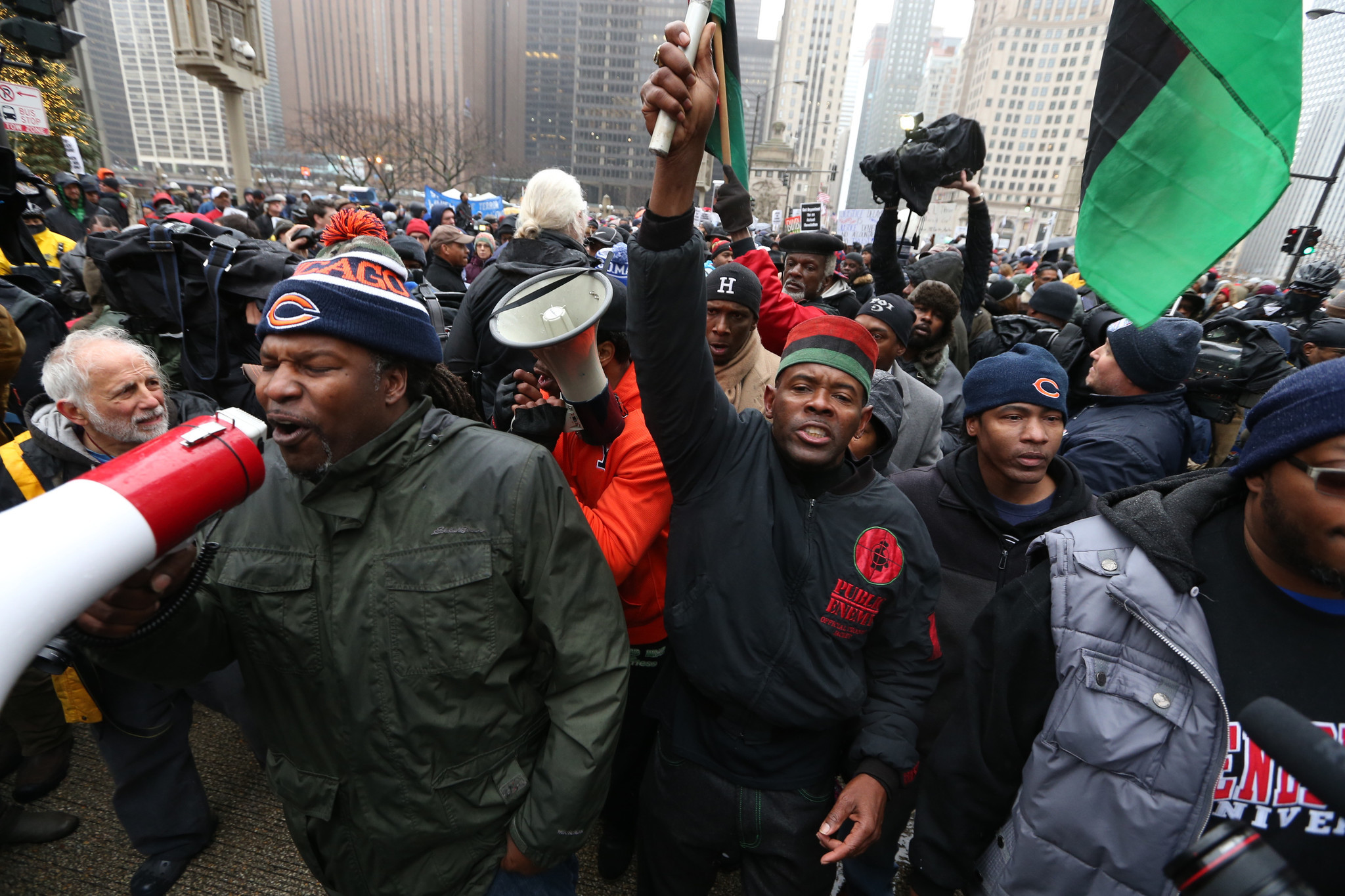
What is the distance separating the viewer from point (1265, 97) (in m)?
1.46

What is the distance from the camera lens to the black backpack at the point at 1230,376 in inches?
144

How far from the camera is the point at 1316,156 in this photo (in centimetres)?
4484

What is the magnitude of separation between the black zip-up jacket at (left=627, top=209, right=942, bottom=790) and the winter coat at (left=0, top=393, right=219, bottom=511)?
220 cm

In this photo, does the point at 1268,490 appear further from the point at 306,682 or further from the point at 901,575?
the point at 306,682

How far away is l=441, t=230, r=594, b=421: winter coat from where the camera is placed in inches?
129

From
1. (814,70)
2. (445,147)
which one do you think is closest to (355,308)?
(445,147)

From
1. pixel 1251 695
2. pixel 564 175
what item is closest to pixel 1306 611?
pixel 1251 695

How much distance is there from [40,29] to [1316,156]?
67.6 metres

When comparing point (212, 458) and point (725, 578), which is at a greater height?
point (212, 458)

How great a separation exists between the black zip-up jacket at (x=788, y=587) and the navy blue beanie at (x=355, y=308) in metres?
0.62

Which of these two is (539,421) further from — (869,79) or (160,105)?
(869,79)

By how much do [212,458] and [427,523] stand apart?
0.50m

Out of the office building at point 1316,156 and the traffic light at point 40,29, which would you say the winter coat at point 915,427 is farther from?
the traffic light at point 40,29

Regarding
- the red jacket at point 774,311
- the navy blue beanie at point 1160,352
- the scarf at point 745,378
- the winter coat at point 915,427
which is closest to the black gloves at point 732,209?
the red jacket at point 774,311
